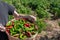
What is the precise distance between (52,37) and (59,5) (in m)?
1.53

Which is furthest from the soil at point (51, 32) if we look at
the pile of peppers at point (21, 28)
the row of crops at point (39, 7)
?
the pile of peppers at point (21, 28)

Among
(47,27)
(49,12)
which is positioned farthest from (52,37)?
(49,12)

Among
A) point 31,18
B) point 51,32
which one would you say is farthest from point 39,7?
point 31,18

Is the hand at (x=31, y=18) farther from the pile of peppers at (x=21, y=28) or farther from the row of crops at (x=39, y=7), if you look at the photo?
the row of crops at (x=39, y=7)

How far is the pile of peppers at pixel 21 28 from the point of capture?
3.70m

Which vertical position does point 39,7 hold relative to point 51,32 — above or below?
above

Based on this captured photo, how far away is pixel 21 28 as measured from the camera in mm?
3797

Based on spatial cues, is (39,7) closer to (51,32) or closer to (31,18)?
(51,32)

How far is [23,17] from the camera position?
154 inches

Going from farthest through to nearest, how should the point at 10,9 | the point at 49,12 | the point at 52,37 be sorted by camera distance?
the point at 49,12 < the point at 52,37 < the point at 10,9

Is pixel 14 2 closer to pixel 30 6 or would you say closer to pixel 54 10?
pixel 30 6

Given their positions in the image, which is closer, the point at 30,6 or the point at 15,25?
the point at 15,25

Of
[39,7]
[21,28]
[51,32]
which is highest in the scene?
[21,28]

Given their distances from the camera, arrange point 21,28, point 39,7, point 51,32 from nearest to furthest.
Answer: point 21,28 → point 51,32 → point 39,7
